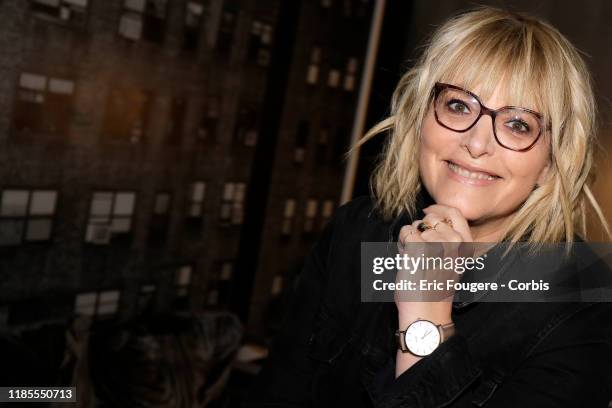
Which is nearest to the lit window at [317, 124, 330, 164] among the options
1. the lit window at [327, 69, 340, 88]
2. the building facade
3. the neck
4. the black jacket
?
the building facade

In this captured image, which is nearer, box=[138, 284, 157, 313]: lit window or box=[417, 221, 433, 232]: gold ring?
box=[417, 221, 433, 232]: gold ring

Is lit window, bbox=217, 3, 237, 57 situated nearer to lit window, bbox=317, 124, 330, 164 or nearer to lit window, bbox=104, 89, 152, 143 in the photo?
lit window, bbox=104, 89, 152, 143

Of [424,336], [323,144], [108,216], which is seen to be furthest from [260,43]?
[424,336]

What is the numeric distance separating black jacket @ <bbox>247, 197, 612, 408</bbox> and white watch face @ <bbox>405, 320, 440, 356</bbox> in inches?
0.7

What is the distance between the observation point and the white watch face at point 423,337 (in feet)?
3.70

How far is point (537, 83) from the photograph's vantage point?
3.78 ft

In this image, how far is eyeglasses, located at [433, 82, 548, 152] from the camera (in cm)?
116

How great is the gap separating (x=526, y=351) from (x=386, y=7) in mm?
2188

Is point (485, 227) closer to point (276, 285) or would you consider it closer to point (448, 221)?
point (448, 221)

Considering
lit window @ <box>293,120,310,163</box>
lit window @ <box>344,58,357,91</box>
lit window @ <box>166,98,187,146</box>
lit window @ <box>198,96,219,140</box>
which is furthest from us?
lit window @ <box>344,58,357,91</box>

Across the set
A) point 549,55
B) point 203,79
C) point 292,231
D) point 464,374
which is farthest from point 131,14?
point 464,374

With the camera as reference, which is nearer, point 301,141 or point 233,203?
point 233,203

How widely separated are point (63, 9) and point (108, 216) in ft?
2.20

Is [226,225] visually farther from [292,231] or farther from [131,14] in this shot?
[131,14]
